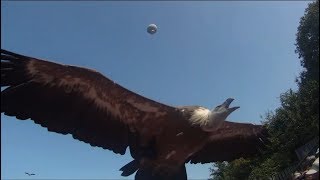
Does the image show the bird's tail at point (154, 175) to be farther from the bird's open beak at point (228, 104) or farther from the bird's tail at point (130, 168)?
the bird's open beak at point (228, 104)

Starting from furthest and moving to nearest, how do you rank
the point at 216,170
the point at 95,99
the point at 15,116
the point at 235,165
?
the point at 216,170 → the point at 235,165 → the point at 95,99 → the point at 15,116

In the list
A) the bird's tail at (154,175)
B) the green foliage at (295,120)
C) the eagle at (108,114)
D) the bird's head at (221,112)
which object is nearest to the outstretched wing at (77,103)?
the eagle at (108,114)

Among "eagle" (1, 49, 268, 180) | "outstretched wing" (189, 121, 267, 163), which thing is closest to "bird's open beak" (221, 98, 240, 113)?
"eagle" (1, 49, 268, 180)

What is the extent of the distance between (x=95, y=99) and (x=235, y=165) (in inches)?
284

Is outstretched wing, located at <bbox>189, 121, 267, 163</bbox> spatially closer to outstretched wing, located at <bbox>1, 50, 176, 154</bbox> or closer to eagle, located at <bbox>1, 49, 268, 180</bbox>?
eagle, located at <bbox>1, 49, 268, 180</bbox>

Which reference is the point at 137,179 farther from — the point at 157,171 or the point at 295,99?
the point at 295,99

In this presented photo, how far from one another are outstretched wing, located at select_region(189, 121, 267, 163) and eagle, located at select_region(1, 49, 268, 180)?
1.07 meters

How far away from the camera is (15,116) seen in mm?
7789

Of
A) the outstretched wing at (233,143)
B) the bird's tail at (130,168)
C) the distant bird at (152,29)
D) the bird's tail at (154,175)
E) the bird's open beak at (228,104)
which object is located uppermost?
the distant bird at (152,29)

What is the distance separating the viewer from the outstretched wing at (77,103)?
7.86m

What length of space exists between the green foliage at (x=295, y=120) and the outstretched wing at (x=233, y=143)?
0.49 metres

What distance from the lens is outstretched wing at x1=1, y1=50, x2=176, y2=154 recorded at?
7859 millimetres

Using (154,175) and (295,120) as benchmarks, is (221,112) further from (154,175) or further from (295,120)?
(295,120)

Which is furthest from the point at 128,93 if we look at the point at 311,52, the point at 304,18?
the point at 304,18
